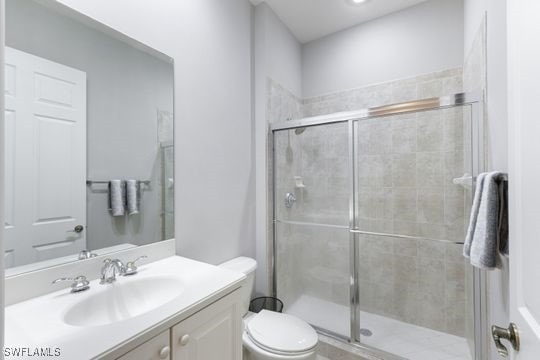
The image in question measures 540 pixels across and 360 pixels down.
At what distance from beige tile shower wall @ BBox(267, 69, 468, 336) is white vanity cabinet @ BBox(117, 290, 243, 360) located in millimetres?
1077

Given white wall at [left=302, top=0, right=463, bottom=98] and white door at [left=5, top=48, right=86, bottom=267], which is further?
white wall at [left=302, top=0, right=463, bottom=98]

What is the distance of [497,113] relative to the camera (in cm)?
105

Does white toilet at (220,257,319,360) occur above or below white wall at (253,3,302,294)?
below

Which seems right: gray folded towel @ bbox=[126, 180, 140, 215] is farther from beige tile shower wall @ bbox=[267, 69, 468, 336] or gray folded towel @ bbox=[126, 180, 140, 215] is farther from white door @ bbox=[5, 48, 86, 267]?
beige tile shower wall @ bbox=[267, 69, 468, 336]

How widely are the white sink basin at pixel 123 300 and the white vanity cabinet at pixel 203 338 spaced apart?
14 centimetres

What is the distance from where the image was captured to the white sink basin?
33.9 inches

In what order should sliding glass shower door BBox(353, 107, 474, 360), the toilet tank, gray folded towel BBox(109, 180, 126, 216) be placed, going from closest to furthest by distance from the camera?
gray folded towel BBox(109, 180, 126, 216) → the toilet tank → sliding glass shower door BBox(353, 107, 474, 360)

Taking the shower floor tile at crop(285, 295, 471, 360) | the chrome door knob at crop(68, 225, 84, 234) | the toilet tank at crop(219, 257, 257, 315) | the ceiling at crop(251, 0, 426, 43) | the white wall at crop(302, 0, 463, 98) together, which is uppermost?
the ceiling at crop(251, 0, 426, 43)

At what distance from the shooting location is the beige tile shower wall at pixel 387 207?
5.90 ft

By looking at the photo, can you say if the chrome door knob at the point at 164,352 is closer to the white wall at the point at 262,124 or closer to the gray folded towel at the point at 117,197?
the gray folded towel at the point at 117,197

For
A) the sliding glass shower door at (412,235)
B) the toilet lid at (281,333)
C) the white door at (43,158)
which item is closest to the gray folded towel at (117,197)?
the white door at (43,158)

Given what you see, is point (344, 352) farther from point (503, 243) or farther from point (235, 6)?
point (235, 6)

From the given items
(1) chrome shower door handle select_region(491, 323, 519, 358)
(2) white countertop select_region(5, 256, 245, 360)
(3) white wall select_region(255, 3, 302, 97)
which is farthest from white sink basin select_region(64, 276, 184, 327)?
(3) white wall select_region(255, 3, 302, 97)

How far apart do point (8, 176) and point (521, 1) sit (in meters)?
1.54
